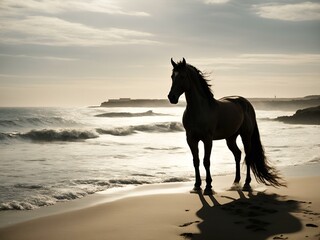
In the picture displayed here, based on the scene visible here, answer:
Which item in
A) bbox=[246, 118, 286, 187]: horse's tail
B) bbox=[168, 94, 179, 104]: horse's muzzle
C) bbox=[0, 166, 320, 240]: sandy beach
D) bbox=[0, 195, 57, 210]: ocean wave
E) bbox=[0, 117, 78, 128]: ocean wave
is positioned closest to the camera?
bbox=[0, 166, 320, 240]: sandy beach

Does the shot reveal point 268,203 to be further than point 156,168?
No

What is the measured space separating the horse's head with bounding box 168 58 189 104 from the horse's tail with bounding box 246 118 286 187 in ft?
7.59

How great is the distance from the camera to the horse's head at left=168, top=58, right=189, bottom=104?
20.3 feet

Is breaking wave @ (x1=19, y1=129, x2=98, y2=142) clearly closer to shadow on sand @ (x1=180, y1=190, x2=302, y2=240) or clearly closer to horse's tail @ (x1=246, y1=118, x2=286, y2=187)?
horse's tail @ (x1=246, y1=118, x2=286, y2=187)

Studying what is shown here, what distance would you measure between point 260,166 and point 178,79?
2.63 metres

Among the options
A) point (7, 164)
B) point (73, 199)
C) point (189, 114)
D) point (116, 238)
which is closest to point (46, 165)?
point (7, 164)

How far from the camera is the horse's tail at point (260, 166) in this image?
718cm

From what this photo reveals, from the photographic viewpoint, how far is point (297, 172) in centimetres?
921

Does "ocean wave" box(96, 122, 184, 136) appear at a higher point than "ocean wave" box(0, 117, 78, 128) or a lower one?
higher

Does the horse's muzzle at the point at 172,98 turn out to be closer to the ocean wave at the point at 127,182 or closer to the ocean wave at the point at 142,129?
the ocean wave at the point at 127,182

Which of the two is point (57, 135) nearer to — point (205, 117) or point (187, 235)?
point (205, 117)

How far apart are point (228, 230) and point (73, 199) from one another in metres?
3.13

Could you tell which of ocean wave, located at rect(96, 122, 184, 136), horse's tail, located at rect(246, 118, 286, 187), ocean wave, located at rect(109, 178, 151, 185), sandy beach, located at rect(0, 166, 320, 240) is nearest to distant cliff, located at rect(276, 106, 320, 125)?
ocean wave, located at rect(96, 122, 184, 136)

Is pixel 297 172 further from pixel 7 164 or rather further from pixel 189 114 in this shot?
pixel 7 164
